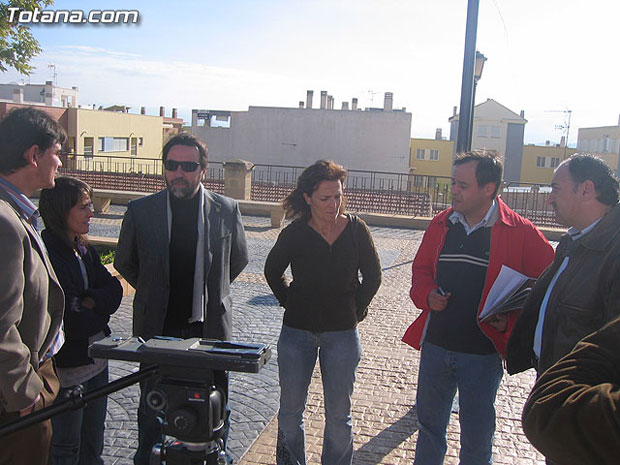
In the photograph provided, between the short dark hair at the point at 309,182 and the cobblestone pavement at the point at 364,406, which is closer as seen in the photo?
the short dark hair at the point at 309,182

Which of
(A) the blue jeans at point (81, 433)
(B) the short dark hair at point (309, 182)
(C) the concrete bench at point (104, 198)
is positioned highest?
(B) the short dark hair at point (309, 182)

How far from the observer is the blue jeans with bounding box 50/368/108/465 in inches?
111

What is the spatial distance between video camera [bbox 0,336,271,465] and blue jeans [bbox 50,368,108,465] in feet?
4.36

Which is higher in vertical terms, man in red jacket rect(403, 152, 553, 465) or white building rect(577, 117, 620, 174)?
white building rect(577, 117, 620, 174)

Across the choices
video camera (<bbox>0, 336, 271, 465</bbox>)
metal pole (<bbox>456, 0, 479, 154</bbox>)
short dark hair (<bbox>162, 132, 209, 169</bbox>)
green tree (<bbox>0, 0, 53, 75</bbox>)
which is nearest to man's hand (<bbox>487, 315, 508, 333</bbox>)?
video camera (<bbox>0, 336, 271, 465</bbox>)

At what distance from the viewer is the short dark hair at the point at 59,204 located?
300 cm

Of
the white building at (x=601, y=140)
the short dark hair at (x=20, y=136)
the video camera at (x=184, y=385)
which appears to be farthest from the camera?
the white building at (x=601, y=140)

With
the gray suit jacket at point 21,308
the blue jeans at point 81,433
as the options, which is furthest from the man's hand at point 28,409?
the blue jeans at point 81,433

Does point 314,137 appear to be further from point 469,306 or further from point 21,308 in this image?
point 21,308

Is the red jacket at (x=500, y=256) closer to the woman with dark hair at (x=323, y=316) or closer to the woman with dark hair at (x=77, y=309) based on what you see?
the woman with dark hair at (x=323, y=316)

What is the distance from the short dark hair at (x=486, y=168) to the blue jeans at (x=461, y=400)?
0.96 m

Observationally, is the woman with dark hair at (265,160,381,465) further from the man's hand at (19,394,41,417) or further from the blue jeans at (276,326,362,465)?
the man's hand at (19,394,41,417)

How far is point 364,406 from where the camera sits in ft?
14.6

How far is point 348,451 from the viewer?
3197 millimetres
